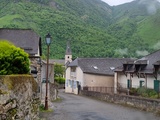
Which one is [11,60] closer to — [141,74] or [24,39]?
[24,39]

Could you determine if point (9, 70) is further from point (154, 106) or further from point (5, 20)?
point (5, 20)

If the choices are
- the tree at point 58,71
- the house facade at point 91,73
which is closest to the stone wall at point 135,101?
the house facade at point 91,73

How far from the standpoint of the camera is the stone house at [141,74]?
93.8ft

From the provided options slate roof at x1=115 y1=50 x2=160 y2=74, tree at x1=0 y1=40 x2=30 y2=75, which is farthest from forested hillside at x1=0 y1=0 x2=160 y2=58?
tree at x1=0 y1=40 x2=30 y2=75

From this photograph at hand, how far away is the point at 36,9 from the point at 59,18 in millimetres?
19505

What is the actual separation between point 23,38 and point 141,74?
12.8m

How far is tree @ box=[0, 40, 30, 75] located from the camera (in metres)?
8.47

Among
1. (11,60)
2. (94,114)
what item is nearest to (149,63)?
(94,114)

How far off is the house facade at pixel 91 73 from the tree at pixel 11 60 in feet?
120

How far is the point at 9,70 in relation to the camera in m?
8.50

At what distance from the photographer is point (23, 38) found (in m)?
25.9

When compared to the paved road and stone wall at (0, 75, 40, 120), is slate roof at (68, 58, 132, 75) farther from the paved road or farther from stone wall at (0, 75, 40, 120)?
stone wall at (0, 75, 40, 120)

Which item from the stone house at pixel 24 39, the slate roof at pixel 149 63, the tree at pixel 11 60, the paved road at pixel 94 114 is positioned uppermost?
the stone house at pixel 24 39

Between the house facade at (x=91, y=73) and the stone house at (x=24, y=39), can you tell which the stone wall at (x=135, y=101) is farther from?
the stone house at (x=24, y=39)
